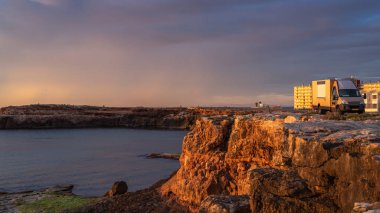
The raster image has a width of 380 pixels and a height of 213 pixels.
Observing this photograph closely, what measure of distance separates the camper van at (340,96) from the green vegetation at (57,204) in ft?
65.2

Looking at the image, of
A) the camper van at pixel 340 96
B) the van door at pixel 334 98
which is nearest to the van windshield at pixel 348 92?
the camper van at pixel 340 96

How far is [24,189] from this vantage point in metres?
27.1

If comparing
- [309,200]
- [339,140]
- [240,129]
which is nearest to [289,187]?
[309,200]

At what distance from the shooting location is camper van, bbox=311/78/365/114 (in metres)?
29.0

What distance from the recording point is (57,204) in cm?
2200

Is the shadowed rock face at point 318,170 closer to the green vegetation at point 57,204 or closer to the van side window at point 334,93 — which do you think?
the green vegetation at point 57,204

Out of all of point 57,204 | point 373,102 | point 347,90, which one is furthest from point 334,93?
point 373,102

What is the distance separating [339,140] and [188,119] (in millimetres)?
108754

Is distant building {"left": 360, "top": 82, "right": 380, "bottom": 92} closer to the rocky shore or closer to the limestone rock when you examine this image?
the rocky shore

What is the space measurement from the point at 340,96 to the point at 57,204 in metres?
22.5

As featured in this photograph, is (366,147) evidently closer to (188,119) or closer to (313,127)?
(313,127)

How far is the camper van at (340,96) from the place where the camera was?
95.1 feet

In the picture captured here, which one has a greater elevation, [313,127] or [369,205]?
[313,127]

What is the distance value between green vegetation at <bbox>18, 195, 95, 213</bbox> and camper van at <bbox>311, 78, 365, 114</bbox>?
65.2 ft
